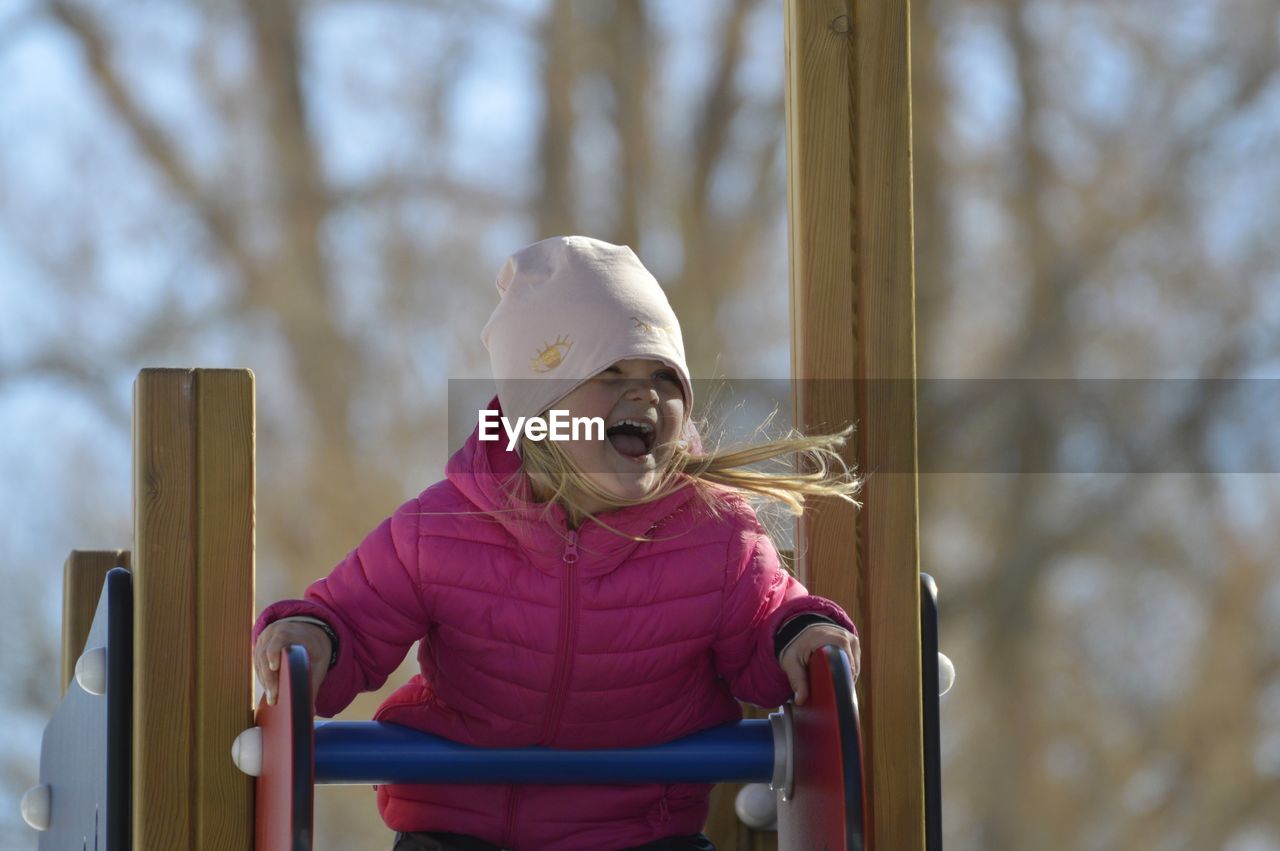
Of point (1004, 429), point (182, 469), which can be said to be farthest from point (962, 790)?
point (182, 469)

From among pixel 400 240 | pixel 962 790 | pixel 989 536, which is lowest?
pixel 962 790

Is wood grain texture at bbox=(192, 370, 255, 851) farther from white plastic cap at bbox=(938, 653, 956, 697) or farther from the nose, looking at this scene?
white plastic cap at bbox=(938, 653, 956, 697)

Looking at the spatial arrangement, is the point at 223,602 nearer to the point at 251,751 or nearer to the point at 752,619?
the point at 251,751

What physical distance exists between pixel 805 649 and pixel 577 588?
194 mm

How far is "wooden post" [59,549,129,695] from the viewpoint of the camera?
2.13 m

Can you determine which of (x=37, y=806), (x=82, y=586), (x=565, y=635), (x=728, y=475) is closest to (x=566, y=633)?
(x=565, y=635)

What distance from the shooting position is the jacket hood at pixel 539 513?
50.7 inches

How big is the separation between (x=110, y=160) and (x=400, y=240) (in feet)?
2.55

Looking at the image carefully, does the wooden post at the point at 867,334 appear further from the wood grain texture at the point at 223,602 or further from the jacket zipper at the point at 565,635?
the wood grain texture at the point at 223,602

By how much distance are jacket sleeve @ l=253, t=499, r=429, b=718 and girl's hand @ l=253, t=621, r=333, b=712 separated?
0.03 meters

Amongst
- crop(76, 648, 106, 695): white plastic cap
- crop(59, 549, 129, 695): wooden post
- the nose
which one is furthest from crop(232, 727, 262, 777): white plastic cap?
crop(59, 549, 129, 695): wooden post

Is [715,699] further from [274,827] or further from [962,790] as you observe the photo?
[962,790]

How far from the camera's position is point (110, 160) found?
4078mm

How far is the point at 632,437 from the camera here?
52.3 inches
